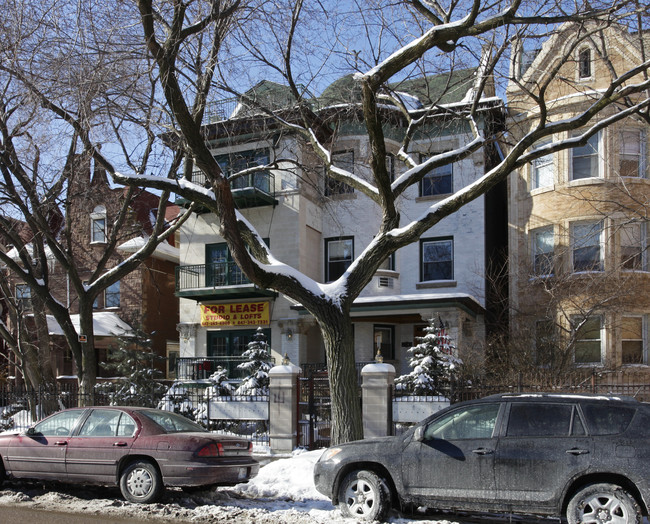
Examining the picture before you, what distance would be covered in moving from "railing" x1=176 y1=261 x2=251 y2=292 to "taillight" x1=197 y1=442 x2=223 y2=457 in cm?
1466

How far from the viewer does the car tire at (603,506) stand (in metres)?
6.74

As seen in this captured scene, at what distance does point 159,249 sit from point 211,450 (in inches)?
813

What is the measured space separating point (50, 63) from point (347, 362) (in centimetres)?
731

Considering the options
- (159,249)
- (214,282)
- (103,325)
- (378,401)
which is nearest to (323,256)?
(214,282)

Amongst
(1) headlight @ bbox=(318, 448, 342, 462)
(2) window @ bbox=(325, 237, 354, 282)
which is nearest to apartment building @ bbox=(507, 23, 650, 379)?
(2) window @ bbox=(325, 237, 354, 282)

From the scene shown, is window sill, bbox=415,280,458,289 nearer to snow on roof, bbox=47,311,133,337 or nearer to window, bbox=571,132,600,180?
window, bbox=571,132,600,180

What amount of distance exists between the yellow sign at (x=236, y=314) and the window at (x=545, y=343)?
31.3 ft

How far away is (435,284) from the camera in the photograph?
23656mm

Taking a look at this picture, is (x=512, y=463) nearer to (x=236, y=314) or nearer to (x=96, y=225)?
(x=236, y=314)

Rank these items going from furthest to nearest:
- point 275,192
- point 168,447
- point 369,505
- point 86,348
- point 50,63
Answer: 1. point 275,192
2. point 86,348
3. point 50,63
4. point 168,447
5. point 369,505

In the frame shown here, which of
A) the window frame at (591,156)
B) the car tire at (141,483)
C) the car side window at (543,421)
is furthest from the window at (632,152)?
the car tire at (141,483)

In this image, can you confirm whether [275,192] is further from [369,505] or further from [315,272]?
[369,505]

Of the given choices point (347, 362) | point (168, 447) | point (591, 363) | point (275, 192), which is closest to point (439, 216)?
point (347, 362)

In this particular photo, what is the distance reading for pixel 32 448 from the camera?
10.2m
